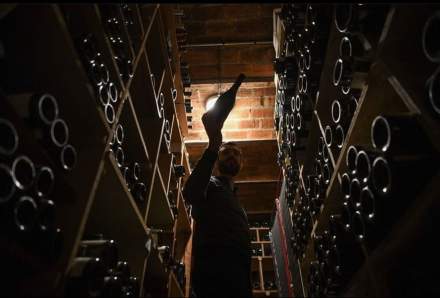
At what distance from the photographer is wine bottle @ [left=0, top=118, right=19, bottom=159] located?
1202 millimetres

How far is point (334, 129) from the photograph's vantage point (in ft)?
7.86

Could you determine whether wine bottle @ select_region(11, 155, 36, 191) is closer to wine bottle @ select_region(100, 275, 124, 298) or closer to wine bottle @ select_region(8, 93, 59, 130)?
wine bottle @ select_region(8, 93, 59, 130)

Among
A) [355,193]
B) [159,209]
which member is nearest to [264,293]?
[159,209]

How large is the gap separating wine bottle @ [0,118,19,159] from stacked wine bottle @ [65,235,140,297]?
570mm

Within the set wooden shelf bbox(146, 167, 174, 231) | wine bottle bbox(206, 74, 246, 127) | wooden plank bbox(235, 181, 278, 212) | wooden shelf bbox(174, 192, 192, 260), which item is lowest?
wine bottle bbox(206, 74, 246, 127)

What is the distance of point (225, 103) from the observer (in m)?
2.29

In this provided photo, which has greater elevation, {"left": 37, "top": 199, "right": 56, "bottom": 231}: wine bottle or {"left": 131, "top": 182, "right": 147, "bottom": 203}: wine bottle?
{"left": 131, "top": 182, "right": 147, "bottom": 203}: wine bottle

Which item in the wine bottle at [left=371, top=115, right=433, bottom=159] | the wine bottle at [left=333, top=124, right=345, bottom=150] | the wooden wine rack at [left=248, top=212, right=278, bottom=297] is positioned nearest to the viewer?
the wine bottle at [left=371, top=115, right=433, bottom=159]

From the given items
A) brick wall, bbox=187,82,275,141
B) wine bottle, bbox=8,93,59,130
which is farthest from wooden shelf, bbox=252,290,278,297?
wine bottle, bbox=8,93,59,130

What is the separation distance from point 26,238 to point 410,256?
159 centimetres

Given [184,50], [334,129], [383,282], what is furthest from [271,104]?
[383,282]

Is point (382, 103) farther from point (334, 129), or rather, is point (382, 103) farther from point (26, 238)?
point (26, 238)

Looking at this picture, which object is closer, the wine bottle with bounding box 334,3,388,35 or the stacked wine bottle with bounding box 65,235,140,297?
the stacked wine bottle with bounding box 65,235,140,297

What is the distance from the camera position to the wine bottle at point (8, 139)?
1202 millimetres
